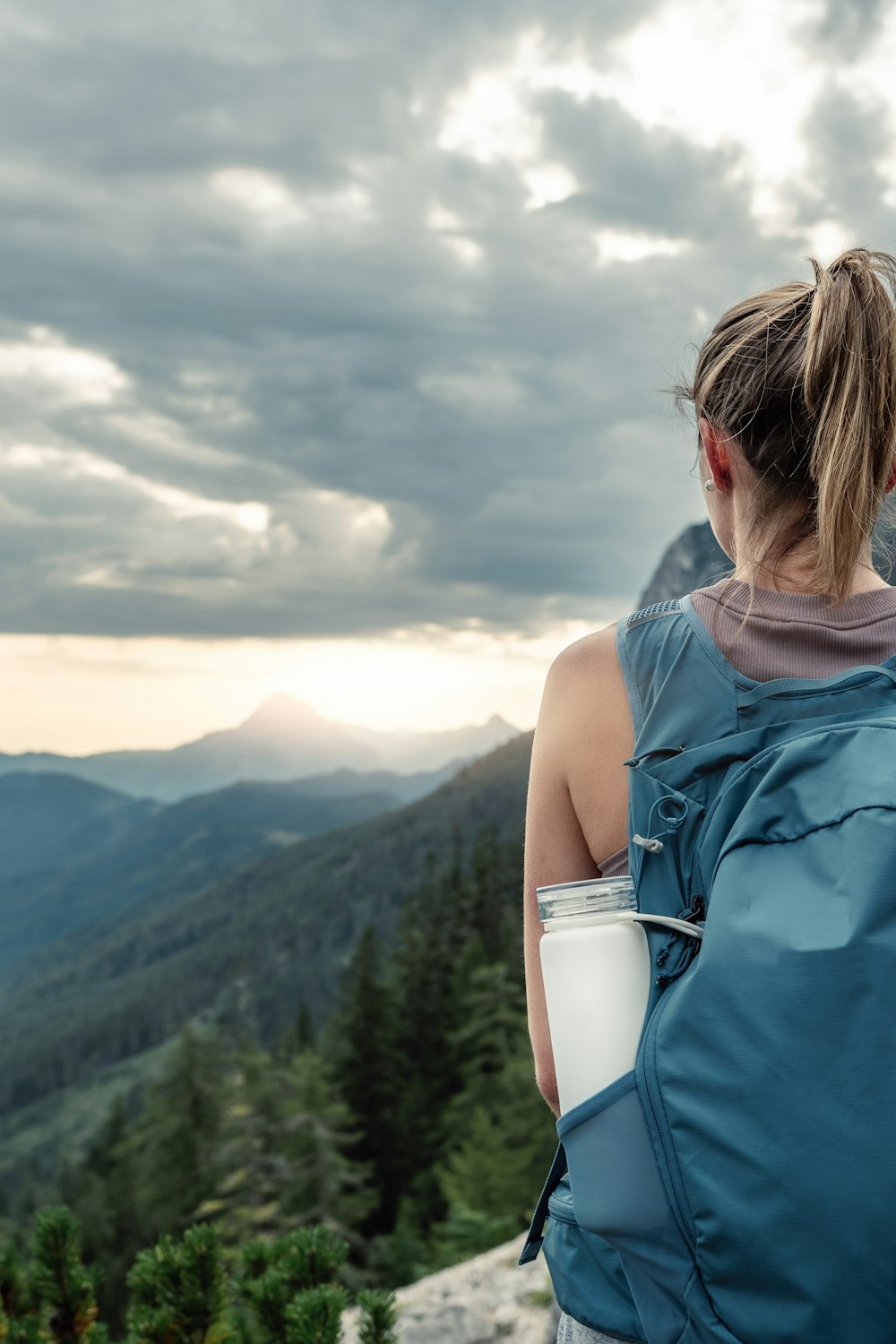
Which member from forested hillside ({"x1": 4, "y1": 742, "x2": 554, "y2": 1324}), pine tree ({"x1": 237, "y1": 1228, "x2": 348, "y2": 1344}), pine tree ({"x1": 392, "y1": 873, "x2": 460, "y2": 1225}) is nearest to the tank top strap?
pine tree ({"x1": 237, "y1": 1228, "x2": 348, "y2": 1344})

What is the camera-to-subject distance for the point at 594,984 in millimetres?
1637

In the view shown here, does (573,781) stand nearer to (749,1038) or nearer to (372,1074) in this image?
(749,1038)

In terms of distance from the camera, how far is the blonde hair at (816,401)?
5.41 ft

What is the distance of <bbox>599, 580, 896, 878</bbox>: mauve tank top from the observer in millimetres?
1706

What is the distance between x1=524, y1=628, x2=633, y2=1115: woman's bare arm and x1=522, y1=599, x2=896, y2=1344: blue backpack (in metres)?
0.05

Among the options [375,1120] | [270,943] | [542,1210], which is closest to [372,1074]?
[375,1120]

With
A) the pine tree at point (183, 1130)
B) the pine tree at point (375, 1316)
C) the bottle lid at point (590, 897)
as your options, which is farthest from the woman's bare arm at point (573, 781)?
the pine tree at point (183, 1130)

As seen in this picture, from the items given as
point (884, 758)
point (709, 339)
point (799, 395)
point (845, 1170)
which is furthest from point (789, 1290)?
point (709, 339)

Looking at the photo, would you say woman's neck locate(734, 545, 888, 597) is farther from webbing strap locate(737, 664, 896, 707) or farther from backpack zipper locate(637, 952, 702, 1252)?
backpack zipper locate(637, 952, 702, 1252)

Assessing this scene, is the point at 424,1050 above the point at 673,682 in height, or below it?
below

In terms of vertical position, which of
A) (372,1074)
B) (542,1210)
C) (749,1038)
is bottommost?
(372,1074)

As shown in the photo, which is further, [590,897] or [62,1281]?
[62,1281]

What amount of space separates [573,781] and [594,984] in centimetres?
33

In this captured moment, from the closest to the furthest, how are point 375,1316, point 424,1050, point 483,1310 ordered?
1. point 375,1316
2. point 483,1310
3. point 424,1050
